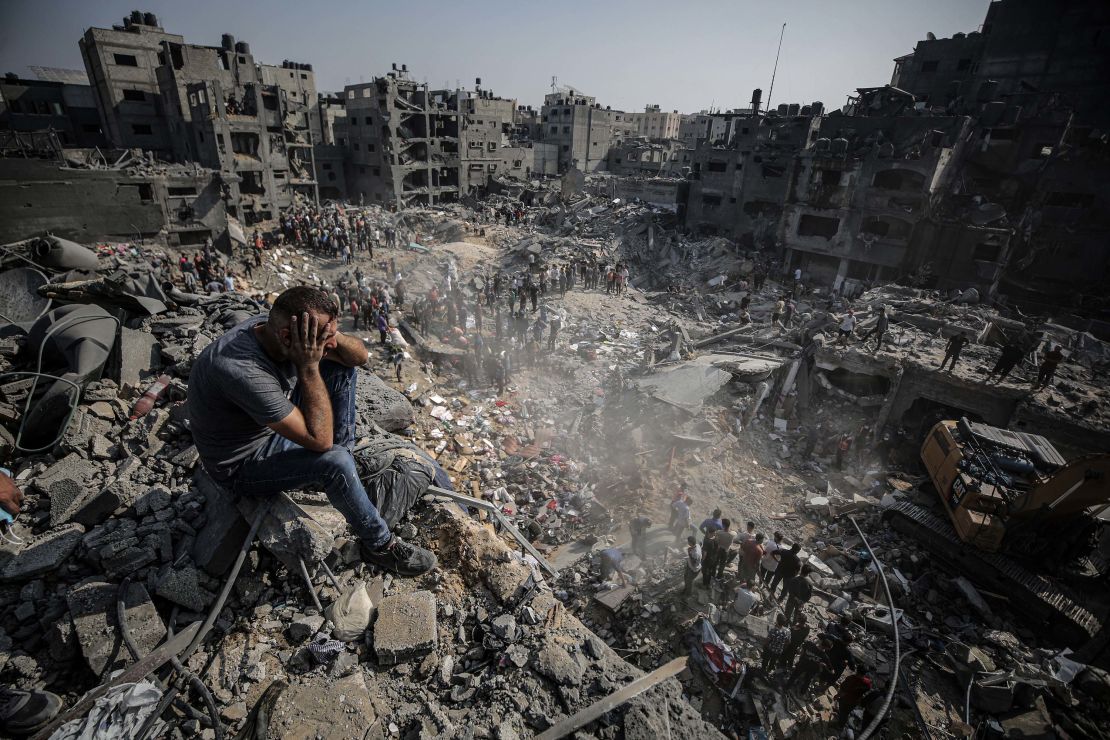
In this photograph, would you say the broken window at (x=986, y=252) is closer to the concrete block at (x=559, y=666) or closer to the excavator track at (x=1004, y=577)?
the excavator track at (x=1004, y=577)

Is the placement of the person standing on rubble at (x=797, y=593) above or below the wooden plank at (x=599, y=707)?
below

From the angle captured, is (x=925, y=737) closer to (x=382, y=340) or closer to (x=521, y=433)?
(x=521, y=433)

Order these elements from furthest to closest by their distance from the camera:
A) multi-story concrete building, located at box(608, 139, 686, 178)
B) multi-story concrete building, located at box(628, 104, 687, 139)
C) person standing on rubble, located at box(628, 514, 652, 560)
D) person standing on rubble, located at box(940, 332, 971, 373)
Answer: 1. multi-story concrete building, located at box(628, 104, 687, 139)
2. multi-story concrete building, located at box(608, 139, 686, 178)
3. person standing on rubble, located at box(940, 332, 971, 373)
4. person standing on rubble, located at box(628, 514, 652, 560)

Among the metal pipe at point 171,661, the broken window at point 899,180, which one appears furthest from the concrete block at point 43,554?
the broken window at point 899,180

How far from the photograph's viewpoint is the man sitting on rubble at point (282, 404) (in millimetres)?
2640

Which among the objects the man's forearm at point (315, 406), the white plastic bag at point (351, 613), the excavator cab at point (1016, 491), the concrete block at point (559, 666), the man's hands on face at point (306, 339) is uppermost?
the man's hands on face at point (306, 339)

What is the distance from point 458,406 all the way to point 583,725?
8.74m

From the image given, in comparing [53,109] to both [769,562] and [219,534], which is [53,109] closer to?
[219,534]

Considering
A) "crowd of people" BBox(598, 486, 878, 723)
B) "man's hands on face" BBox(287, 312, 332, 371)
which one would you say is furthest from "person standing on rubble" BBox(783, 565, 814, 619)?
"man's hands on face" BBox(287, 312, 332, 371)

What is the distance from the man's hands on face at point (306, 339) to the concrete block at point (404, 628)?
1683 millimetres

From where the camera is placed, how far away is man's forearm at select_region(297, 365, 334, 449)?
2775 mm

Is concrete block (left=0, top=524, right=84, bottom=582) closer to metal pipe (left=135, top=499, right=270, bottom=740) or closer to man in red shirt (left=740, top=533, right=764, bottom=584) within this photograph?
metal pipe (left=135, top=499, right=270, bottom=740)

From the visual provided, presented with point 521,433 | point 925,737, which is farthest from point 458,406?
point 925,737

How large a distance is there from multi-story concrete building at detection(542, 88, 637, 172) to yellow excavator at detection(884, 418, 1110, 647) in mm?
45659
